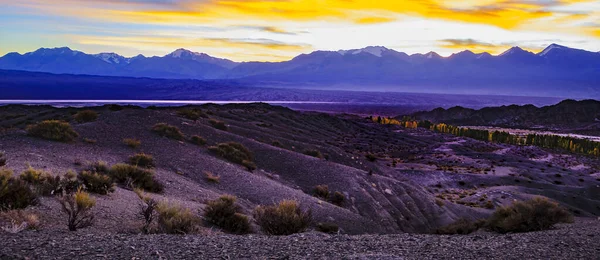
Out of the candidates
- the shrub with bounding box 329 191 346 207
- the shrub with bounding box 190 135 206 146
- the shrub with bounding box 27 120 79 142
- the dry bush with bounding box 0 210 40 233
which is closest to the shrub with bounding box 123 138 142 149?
the shrub with bounding box 27 120 79 142

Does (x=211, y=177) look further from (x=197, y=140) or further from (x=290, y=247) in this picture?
(x=290, y=247)

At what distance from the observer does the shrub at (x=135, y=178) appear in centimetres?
1675

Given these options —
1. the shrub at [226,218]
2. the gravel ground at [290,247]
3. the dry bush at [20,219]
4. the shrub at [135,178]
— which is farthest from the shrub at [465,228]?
the dry bush at [20,219]

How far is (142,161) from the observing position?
67.9ft

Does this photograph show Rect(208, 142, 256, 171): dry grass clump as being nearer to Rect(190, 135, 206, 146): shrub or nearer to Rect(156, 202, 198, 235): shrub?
Rect(190, 135, 206, 146): shrub

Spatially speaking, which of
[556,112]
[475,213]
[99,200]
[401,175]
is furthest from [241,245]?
[556,112]

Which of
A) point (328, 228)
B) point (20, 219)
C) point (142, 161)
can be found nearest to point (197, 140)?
point (142, 161)

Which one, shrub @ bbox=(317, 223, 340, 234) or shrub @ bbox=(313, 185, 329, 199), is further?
shrub @ bbox=(313, 185, 329, 199)

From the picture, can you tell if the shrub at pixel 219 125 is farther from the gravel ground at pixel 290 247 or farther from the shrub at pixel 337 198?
the gravel ground at pixel 290 247

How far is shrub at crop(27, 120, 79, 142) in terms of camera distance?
72.3ft

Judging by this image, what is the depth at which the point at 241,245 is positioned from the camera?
1002 cm

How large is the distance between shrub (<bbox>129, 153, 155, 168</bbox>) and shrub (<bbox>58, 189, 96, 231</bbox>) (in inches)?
354

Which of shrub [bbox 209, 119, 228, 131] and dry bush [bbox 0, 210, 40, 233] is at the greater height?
dry bush [bbox 0, 210, 40, 233]

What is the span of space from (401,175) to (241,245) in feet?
123
